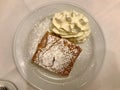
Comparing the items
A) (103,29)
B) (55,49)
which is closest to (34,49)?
(55,49)

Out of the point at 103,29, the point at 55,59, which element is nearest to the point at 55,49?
the point at 55,59

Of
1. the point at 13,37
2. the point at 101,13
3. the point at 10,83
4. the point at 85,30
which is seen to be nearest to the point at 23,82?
the point at 10,83

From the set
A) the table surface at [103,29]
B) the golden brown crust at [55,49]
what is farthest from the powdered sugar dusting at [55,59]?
the table surface at [103,29]

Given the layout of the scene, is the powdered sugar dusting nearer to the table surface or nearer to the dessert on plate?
the dessert on plate

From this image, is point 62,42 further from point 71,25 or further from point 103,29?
point 103,29

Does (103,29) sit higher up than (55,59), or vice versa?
(103,29)

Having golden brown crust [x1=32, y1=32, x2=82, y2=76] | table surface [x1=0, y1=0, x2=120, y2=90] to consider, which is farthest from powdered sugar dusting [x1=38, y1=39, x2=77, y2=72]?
Answer: table surface [x1=0, y1=0, x2=120, y2=90]
